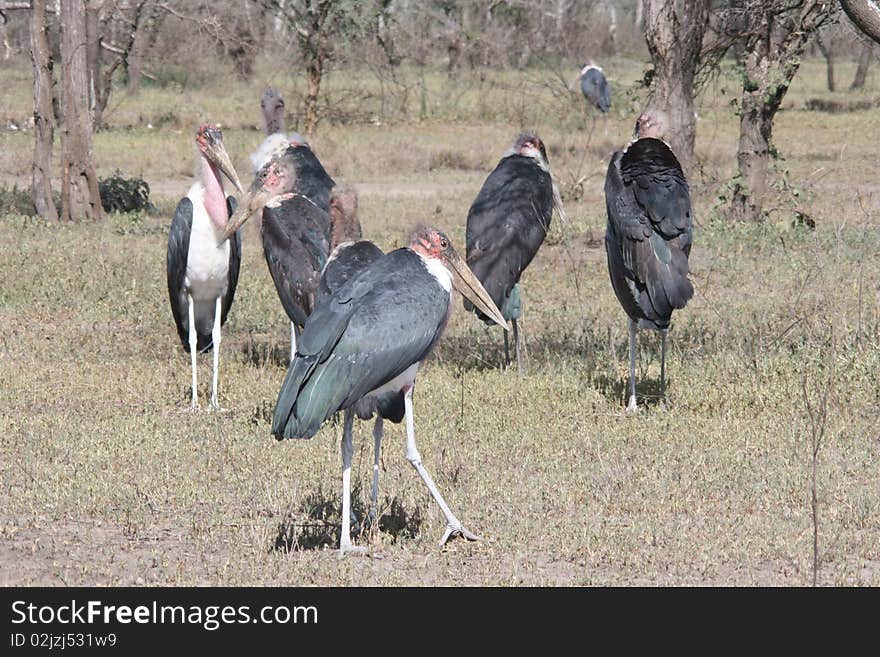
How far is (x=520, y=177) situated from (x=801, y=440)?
2.38m

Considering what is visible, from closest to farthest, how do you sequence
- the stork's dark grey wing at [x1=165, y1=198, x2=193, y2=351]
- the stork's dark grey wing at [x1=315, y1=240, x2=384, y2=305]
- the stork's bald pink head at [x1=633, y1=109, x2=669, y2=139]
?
the stork's dark grey wing at [x1=315, y1=240, x2=384, y2=305]
the stork's dark grey wing at [x1=165, y1=198, x2=193, y2=351]
the stork's bald pink head at [x1=633, y1=109, x2=669, y2=139]

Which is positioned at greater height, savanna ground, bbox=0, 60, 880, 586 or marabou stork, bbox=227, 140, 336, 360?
marabou stork, bbox=227, 140, 336, 360

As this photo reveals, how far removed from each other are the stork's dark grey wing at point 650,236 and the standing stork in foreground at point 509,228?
91 centimetres

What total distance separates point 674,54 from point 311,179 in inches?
122

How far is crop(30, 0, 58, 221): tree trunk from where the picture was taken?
11.1 metres

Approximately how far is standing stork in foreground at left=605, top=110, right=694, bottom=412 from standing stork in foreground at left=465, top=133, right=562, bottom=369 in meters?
0.87

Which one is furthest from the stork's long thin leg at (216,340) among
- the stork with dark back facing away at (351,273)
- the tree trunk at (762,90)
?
the tree trunk at (762,90)

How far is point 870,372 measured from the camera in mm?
6133

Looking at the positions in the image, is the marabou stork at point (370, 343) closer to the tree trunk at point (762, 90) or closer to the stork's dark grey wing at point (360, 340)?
the stork's dark grey wing at point (360, 340)

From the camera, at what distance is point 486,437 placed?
560cm

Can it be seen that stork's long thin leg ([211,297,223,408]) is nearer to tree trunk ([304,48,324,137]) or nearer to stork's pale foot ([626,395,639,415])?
stork's pale foot ([626,395,639,415])

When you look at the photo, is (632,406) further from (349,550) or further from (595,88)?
(595,88)

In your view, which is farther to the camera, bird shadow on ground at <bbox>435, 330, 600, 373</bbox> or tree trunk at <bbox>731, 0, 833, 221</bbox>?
tree trunk at <bbox>731, 0, 833, 221</bbox>

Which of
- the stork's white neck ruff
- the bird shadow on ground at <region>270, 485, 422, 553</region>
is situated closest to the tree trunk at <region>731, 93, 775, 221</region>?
the bird shadow on ground at <region>270, 485, 422, 553</region>
